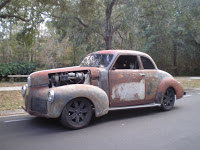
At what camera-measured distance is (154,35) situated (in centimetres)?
2462

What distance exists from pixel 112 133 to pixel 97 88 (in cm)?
121

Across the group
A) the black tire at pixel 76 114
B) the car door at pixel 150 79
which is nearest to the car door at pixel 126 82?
the car door at pixel 150 79

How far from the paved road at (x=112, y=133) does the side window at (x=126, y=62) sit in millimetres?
1502

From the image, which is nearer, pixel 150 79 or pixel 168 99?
pixel 150 79

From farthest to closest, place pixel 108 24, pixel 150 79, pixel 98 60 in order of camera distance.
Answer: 1. pixel 108 24
2. pixel 150 79
3. pixel 98 60

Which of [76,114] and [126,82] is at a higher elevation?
[126,82]

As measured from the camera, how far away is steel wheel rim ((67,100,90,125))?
5.31 metres

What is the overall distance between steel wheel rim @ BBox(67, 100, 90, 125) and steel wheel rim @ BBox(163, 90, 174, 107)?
10.1 feet

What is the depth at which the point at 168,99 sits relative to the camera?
7.52 m

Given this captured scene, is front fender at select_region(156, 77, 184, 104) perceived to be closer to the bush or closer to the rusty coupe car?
the rusty coupe car

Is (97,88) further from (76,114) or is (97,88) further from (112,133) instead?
(112,133)

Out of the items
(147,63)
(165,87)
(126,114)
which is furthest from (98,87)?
(165,87)

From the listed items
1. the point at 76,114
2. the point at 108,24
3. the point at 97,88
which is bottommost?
the point at 76,114

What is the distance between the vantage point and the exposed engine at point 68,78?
574 centimetres
